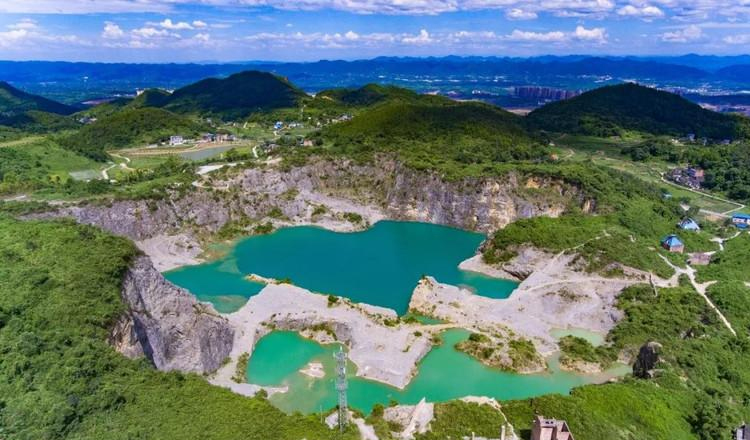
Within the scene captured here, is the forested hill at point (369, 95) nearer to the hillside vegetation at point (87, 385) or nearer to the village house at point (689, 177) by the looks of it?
the village house at point (689, 177)

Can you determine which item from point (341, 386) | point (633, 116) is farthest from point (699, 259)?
point (633, 116)

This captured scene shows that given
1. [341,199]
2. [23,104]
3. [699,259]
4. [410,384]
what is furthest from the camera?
[23,104]

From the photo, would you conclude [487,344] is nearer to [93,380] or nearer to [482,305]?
[482,305]

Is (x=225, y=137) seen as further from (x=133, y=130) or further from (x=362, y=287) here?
(x=362, y=287)

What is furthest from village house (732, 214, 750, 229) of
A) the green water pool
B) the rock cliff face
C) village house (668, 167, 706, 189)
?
the green water pool

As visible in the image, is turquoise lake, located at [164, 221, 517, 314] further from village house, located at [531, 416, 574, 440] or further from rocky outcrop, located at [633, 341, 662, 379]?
village house, located at [531, 416, 574, 440]

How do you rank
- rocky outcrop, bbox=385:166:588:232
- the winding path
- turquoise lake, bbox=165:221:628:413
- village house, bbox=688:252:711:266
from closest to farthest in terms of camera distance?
turquoise lake, bbox=165:221:628:413 → the winding path → village house, bbox=688:252:711:266 → rocky outcrop, bbox=385:166:588:232

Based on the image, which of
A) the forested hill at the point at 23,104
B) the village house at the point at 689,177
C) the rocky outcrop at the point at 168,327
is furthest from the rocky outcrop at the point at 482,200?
the forested hill at the point at 23,104
